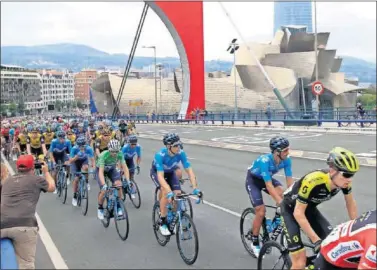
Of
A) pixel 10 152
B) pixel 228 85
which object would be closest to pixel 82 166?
pixel 10 152

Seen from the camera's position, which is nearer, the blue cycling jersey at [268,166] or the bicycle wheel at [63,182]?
the blue cycling jersey at [268,166]

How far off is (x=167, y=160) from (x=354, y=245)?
178 inches

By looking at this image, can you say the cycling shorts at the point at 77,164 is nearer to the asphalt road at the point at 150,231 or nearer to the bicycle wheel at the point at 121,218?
the asphalt road at the point at 150,231

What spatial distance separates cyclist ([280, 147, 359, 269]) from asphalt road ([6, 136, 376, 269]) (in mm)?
1893

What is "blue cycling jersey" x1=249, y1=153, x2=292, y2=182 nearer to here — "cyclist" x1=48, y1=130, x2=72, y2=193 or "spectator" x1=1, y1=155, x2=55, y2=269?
"spectator" x1=1, y1=155, x2=55, y2=269

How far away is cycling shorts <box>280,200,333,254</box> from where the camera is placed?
4375 mm

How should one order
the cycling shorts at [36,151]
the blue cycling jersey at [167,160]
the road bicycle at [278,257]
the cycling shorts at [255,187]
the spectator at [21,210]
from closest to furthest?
the road bicycle at [278,257] → the spectator at [21,210] → the cycling shorts at [255,187] → the blue cycling jersey at [167,160] → the cycling shorts at [36,151]

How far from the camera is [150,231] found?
27.5 feet

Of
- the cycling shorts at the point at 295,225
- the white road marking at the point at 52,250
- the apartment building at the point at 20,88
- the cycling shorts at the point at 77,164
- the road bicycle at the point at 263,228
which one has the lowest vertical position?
the white road marking at the point at 52,250

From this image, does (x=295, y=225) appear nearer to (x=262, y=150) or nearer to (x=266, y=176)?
(x=266, y=176)

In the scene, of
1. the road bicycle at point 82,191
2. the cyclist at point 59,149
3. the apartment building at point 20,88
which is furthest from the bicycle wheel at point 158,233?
the apartment building at point 20,88

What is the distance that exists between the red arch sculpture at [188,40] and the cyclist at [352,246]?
168ft

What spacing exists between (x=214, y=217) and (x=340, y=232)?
6044 mm

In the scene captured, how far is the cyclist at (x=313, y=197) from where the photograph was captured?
3795mm
